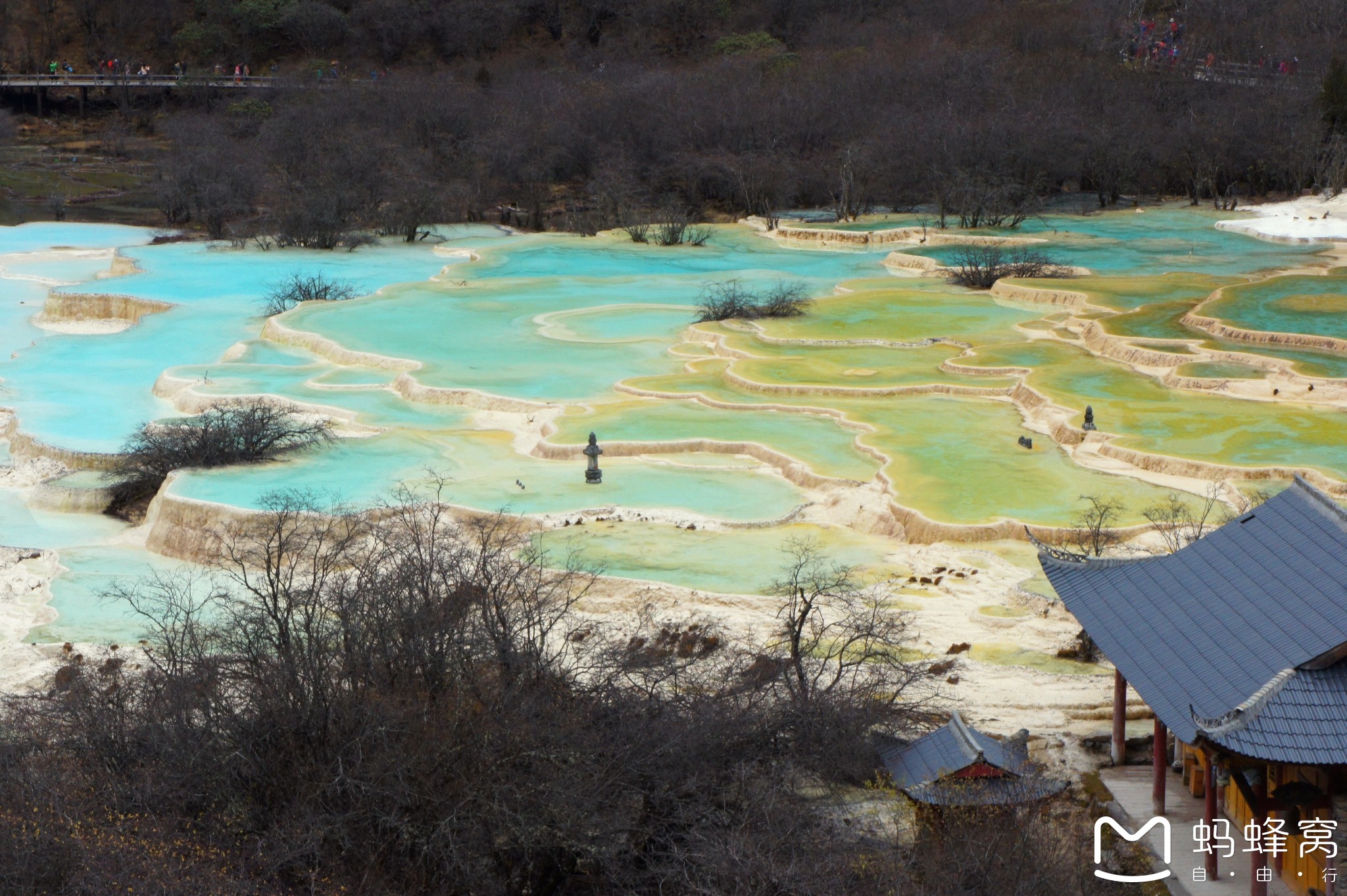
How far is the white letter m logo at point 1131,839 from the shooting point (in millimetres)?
9414

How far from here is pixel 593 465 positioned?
1919cm

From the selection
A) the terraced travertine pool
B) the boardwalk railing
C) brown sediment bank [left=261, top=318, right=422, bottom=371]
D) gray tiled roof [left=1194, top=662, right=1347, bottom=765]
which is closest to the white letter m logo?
gray tiled roof [left=1194, top=662, right=1347, bottom=765]

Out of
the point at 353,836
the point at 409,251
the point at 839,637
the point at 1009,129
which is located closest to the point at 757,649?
the point at 839,637

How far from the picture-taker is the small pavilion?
32.6 ft

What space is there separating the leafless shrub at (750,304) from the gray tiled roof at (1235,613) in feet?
62.6

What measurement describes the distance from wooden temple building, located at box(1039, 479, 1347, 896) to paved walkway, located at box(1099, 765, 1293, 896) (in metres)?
0.06

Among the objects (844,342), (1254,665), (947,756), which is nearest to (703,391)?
(844,342)

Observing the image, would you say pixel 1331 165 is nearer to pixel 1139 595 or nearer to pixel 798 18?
pixel 798 18

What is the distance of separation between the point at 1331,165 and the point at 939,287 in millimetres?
17350

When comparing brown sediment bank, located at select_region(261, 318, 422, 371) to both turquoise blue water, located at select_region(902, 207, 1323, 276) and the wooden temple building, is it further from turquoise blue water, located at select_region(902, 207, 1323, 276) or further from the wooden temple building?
the wooden temple building

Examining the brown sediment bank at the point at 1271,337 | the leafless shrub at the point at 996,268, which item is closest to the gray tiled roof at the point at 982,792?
the brown sediment bank at the point at 1271,337

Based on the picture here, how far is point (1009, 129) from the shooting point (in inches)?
1791

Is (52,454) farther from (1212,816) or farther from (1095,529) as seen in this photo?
(1212,816)

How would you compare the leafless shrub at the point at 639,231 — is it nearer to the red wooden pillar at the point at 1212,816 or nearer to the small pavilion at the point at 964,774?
the small pavilion at the point at 964,774
